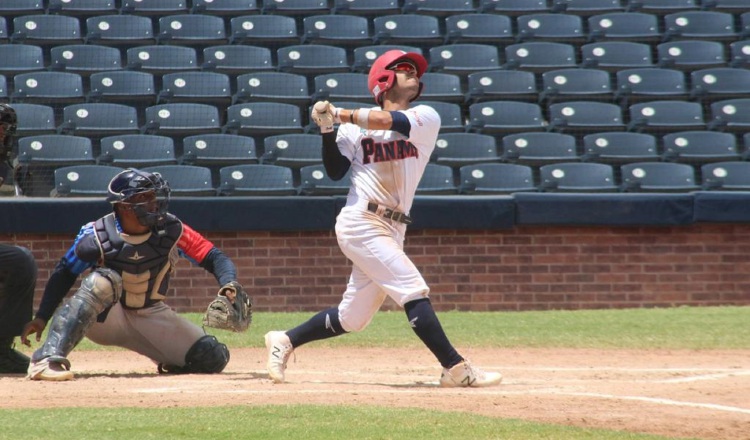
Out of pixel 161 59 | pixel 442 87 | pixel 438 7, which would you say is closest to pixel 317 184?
pixel 442 87

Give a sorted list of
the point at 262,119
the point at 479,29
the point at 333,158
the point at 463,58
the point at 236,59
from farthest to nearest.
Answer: the point at 479,29 → the point at 463,58 → the point at 236,59 → the point at 262,119 → the point at 333,158

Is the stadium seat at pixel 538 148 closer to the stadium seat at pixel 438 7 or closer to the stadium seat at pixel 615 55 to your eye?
the stadium seat at pixel 615 55

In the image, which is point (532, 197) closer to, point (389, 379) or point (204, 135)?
point (204, 135)

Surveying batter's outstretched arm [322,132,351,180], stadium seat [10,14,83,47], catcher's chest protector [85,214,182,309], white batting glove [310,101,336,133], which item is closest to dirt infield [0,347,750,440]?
catcher's chest protector [85,214,182,309]

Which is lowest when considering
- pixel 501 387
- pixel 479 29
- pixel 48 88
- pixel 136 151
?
pixel 501 387

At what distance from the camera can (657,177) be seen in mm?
10188

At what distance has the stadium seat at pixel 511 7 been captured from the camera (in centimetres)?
1245

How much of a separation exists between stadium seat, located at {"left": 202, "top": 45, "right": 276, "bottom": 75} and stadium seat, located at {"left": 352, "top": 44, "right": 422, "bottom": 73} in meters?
0.90

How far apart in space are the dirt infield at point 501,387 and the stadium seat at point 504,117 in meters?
3.91

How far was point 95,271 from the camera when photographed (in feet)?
18.1

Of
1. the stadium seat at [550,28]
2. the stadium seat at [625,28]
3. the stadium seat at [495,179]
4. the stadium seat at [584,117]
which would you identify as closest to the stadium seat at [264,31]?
the stadium seat at [550,28]

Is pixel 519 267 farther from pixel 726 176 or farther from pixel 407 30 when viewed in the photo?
pixel 407 30

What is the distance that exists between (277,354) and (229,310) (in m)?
0.33

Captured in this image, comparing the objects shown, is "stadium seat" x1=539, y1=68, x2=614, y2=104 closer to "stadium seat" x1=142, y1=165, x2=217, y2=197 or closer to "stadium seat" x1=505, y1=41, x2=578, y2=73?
"stadium seat" x1=505, y1=41, x2=578, y2=73
